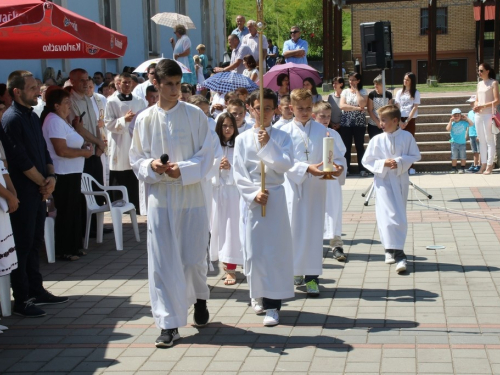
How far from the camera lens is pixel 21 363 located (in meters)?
6.14

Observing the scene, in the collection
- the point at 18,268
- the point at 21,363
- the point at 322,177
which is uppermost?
the point at 322,177

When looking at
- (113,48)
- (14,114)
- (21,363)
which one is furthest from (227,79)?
(21,363)

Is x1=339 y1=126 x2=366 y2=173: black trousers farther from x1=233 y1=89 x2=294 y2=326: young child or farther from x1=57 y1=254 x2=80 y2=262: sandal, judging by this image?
x1=233 y1=89 x2=294 y2=326: young child

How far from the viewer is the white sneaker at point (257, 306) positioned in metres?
7.25

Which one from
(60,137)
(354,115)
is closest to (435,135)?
(354,115)

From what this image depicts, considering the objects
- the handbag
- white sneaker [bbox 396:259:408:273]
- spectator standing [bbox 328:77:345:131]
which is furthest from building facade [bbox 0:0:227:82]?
white sneaker [bbox 396:259:408:273]

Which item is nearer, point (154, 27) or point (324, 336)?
point (324, 336)

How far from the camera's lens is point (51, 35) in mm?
10047

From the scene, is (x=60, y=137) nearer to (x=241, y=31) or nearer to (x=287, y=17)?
(x=241, y=31)

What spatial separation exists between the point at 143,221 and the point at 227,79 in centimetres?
251

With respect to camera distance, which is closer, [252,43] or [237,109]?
[237,109]

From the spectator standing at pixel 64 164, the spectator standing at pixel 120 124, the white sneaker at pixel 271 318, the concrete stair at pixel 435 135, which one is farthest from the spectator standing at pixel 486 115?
the white sneaker at pixel 271 318

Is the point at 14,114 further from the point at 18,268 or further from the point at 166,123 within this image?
the point at 166,123

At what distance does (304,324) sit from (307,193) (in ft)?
4.82
